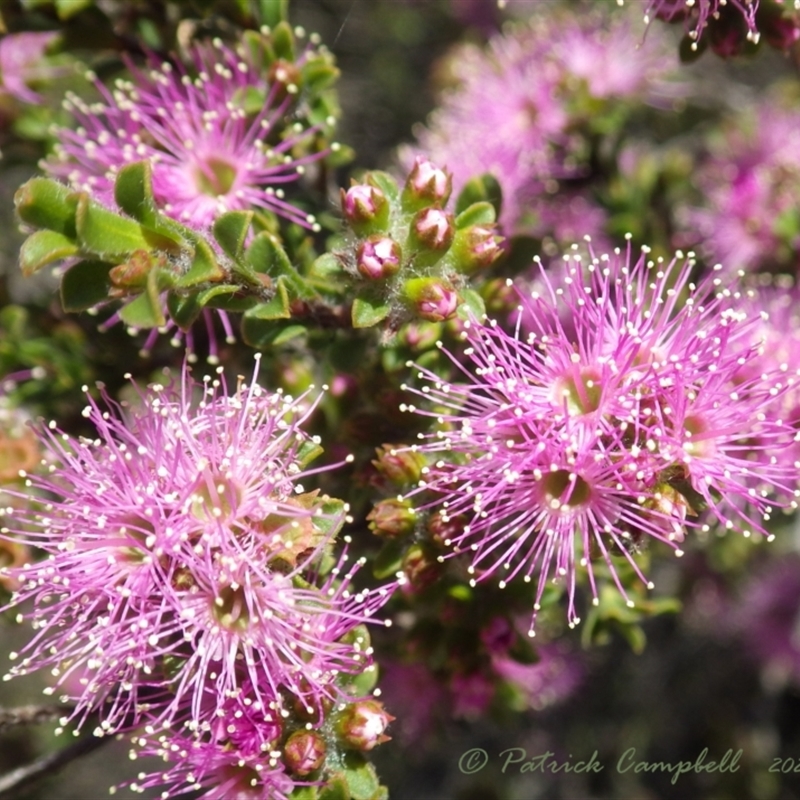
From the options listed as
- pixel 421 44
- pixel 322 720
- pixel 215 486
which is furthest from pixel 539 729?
pixel 421 44

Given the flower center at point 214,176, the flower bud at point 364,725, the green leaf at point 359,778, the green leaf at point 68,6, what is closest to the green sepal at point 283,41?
the flower center at point 214,176

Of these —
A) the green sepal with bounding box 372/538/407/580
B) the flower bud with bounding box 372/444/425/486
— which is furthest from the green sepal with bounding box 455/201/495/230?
the green sepal with bounding box 372/538/407/580

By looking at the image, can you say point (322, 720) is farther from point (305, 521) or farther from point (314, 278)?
point (314, 278)

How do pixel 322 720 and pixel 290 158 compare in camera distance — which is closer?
pixel 322 720

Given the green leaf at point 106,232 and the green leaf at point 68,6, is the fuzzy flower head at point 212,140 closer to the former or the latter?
the green leaf at point 68,6

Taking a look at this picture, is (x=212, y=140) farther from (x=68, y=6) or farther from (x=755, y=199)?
(x=755, y=199)

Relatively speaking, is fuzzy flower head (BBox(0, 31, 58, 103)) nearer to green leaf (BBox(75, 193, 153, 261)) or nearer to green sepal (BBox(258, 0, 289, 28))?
green sepal (BBox(258, 0, 289, 28))
